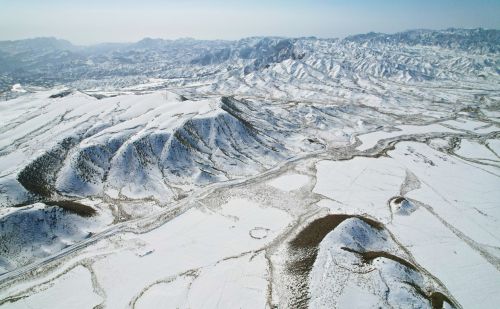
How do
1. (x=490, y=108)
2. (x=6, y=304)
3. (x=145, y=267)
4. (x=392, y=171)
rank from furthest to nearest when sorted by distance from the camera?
(x=490, y=108)
(x=392, y=171)
(x=145, y=267)
(x=6, y=304)

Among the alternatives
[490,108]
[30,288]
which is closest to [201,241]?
[30,288]

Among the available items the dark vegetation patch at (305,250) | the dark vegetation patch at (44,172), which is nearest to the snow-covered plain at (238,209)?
the dark vegetation patch at (305,250)

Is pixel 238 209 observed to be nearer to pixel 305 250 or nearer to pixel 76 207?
pixel 305 250

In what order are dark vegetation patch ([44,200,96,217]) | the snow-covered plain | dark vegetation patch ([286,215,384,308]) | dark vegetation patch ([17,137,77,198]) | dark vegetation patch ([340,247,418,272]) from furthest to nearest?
dark vegetation patch ([17,137,77,198])
dark vegetation patch ([44,200,96,217])
dark vegetation patch ([340,247,418,272])
the snow-covered plain
dark vegetation patch ([286,215,384,308])

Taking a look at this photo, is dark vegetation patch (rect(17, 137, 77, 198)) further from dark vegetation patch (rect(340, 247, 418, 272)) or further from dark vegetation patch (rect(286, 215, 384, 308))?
dark vegetation patch (rect(340, 247, 418, 272))

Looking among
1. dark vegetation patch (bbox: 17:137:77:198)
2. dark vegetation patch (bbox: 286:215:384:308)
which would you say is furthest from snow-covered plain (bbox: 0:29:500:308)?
dark vegetation patch (bbox: 17:137:77:198)

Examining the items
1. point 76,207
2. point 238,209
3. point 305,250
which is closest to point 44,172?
point 76,207

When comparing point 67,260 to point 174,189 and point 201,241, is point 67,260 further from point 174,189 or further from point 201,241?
point 174,189

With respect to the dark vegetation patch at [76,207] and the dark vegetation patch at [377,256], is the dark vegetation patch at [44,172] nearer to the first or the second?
the dark vegetation patch at [76,207]
